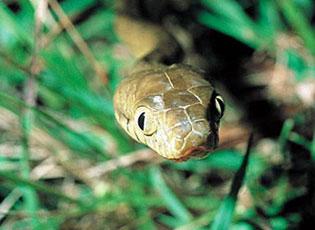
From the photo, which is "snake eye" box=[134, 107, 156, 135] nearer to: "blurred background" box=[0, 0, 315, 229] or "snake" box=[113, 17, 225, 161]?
"snake" box=[113, 17, 225, 161]

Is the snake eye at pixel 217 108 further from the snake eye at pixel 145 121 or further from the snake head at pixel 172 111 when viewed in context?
the snake eye at pixel 145 121

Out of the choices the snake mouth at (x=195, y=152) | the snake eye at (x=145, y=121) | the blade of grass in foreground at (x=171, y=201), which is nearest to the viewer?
the snake mouth at (x=195, y=152)

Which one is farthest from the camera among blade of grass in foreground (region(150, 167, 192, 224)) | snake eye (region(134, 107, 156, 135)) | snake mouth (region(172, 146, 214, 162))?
blade of grass in foreground (region(150, 167, 192, 224))

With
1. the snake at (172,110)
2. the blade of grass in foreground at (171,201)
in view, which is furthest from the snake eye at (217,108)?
the blade of grass in foreground at (171,201)

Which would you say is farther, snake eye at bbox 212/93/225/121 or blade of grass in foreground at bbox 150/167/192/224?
blade of grass in foreground at bbox 150/167/192/224

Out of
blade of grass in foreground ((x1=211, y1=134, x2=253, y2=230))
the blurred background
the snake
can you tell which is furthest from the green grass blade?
blade of grass in foreground ((x1=211, y1=134, x2=253, y2=230))

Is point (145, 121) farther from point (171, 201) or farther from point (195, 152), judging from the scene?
→ point (171, 201)
